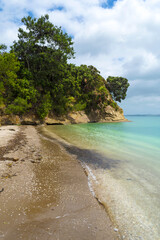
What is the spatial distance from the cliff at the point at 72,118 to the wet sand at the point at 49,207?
20.8 metres

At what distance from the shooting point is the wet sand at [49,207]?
2.15m

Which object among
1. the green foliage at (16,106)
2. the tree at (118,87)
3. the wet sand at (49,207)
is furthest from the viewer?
→ the tree at (118,87)

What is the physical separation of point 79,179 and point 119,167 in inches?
87.4

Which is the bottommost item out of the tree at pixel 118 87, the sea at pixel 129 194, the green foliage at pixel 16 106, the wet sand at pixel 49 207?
the sea at pixel 129 194

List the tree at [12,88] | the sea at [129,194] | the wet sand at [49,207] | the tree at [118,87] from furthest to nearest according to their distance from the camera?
the tree at [118,87], the tree at [12,88], the sea at [129,194], the wet sand at [49,207]

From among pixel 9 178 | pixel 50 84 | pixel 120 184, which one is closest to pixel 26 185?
pixel 9 178

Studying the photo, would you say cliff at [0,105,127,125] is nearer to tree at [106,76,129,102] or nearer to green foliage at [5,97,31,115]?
green foliage at [5,97,31,115]

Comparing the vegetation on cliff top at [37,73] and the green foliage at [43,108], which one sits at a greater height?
the vegetation on cliff top at [37,73]

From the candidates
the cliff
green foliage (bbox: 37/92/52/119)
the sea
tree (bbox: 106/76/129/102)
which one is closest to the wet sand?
the sea

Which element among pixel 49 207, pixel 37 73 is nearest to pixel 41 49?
pixel 37 73

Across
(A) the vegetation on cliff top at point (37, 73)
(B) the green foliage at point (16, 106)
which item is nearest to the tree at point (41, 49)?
(A) the vegetation on cliff top at point (37, 73)

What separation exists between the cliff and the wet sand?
68.2 feet

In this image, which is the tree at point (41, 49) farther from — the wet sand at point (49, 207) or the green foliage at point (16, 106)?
the wet sand at point (49, 207)

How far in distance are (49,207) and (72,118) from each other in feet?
107
